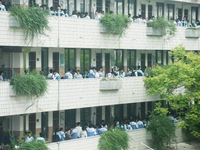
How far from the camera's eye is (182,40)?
36.7 meters

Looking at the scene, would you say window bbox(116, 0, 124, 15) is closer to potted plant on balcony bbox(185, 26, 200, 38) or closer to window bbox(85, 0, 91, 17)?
window bbox(85, 0, 91, 17)

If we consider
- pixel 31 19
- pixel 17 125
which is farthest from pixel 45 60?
pixel 31 19

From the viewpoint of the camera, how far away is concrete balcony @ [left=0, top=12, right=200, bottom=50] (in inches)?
1012

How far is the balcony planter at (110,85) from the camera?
99.3 feet

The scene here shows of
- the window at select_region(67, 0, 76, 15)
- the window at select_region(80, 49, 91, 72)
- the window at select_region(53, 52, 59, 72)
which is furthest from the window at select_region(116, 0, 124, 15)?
the window at select_region(53, 52, 59, 72)

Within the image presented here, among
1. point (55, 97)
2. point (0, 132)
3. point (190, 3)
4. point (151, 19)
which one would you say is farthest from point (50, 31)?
point (190, 3)

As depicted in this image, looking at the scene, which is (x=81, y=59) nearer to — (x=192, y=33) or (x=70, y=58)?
(x=70, y=58)

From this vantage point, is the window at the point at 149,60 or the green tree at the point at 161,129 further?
the window at the point at 149,60

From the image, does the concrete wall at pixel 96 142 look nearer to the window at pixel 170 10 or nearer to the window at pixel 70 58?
the window at pixel 70 58

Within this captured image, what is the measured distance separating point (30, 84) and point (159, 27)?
1115 centimetres

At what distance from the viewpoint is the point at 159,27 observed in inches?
1352

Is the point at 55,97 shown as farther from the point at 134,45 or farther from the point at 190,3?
the point at 190,3

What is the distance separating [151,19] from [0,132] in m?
12.4

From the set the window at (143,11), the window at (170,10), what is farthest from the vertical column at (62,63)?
the window at (170,10)
